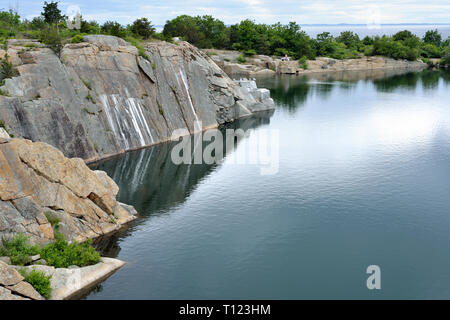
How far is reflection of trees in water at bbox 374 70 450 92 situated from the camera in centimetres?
13112

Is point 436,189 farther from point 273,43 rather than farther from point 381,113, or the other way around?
point 273,43

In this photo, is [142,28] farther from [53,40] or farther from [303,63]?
[303,63]

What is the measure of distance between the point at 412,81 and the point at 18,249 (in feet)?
449

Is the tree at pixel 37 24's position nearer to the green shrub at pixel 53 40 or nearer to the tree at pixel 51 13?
the tree at pixel 51 13

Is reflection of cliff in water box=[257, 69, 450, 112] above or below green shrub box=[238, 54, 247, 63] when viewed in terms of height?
below

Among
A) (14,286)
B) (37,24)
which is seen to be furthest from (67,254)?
(37,24)

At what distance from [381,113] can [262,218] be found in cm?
5889

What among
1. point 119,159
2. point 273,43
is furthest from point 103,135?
point 273,43

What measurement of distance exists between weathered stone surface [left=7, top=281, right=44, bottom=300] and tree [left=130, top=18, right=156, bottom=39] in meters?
59.5

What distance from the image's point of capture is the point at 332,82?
14438 centimetres

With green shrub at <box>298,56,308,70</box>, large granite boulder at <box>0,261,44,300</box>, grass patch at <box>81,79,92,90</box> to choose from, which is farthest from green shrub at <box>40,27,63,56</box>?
green shrub at <box>298,56,308,70</box>

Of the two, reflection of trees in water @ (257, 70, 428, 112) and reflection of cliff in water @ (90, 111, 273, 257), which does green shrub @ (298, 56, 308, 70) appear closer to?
reflection of trees in water @ (257, 70, 428, 112)

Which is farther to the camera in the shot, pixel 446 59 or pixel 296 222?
pixel 446 59

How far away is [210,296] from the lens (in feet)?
101
